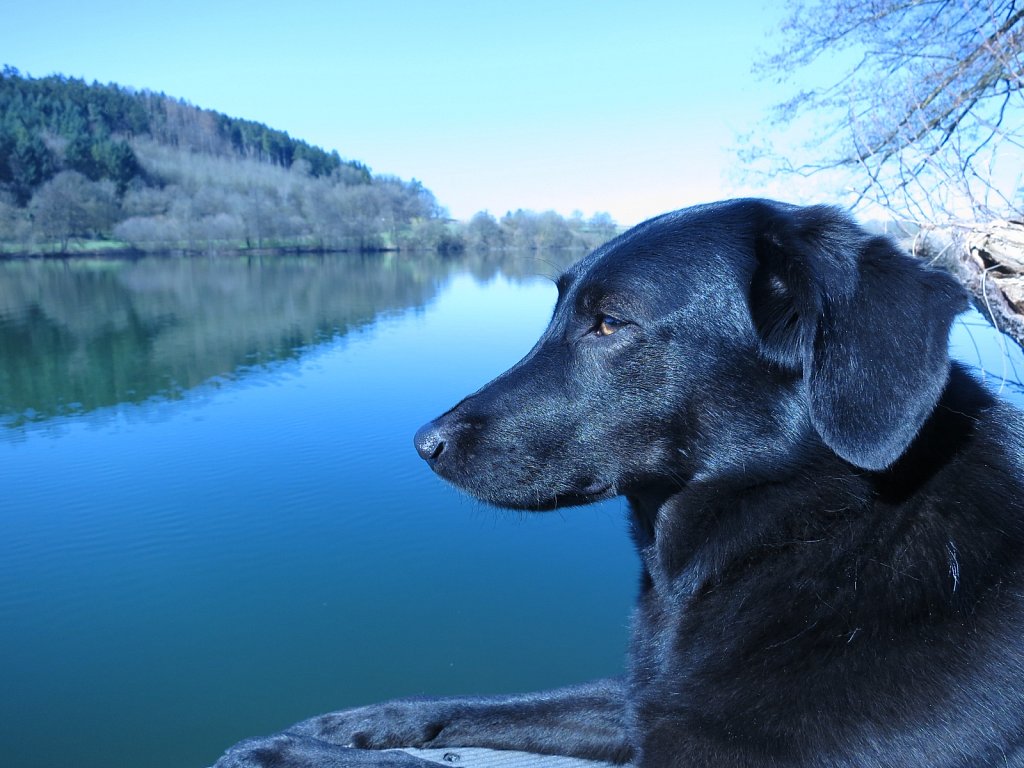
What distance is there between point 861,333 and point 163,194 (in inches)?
3950

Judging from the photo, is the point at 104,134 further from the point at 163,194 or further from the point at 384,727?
the point at 384,727

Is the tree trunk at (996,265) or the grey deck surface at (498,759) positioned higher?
the tree trunk at (996,265)

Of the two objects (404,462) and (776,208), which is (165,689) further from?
(776,208)

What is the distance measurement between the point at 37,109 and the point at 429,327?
102857 millimetres

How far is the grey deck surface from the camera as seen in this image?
2.42 m

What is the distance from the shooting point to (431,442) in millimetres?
2250

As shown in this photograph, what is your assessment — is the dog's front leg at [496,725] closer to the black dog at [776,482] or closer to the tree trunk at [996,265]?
the black dog at [776,482]

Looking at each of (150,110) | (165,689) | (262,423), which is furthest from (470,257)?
(150,110)

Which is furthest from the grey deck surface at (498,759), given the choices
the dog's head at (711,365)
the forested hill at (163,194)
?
the forested hill at (163,194)

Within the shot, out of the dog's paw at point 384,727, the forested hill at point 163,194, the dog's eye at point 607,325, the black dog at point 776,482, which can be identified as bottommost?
the dog's paw at point 384,727

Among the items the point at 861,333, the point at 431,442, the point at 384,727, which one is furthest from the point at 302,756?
the point at 861,333

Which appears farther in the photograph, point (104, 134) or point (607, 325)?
point (104, 134)

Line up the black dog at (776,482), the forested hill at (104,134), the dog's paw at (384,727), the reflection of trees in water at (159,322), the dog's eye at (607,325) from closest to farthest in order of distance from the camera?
the black dog at (776,482) → the dog's eye at (607,325) → the dog's paw at (384,727) → the reflection of trees in water at (159,322) → the forested hill at (104,134)

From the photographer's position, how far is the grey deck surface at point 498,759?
242 cm
